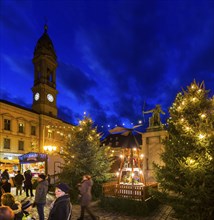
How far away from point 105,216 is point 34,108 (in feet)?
141

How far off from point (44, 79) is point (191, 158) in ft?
153

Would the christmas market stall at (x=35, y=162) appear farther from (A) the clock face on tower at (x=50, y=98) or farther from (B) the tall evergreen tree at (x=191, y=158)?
(A) the clock face on tower at (x=50, y=98)

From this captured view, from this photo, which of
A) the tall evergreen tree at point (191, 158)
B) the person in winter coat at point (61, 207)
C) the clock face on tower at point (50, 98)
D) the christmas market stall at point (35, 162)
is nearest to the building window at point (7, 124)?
the clock face on tower at point (50, 98)

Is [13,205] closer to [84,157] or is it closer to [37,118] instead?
[84,157]

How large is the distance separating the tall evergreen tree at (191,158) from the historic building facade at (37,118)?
2413cm

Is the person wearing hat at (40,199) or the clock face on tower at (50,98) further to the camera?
the clock face on tower at (50,98)

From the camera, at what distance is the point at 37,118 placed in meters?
45.4

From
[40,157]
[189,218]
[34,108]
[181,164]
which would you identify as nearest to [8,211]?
[181,164]

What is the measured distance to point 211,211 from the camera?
720 cm

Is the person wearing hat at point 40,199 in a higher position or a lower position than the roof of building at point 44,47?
lower

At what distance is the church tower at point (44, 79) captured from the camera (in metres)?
48.8

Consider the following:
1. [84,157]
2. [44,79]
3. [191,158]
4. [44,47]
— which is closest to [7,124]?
[44,79]

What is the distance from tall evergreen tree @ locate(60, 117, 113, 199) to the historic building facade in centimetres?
1561

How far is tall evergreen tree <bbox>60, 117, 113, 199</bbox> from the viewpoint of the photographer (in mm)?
15055
